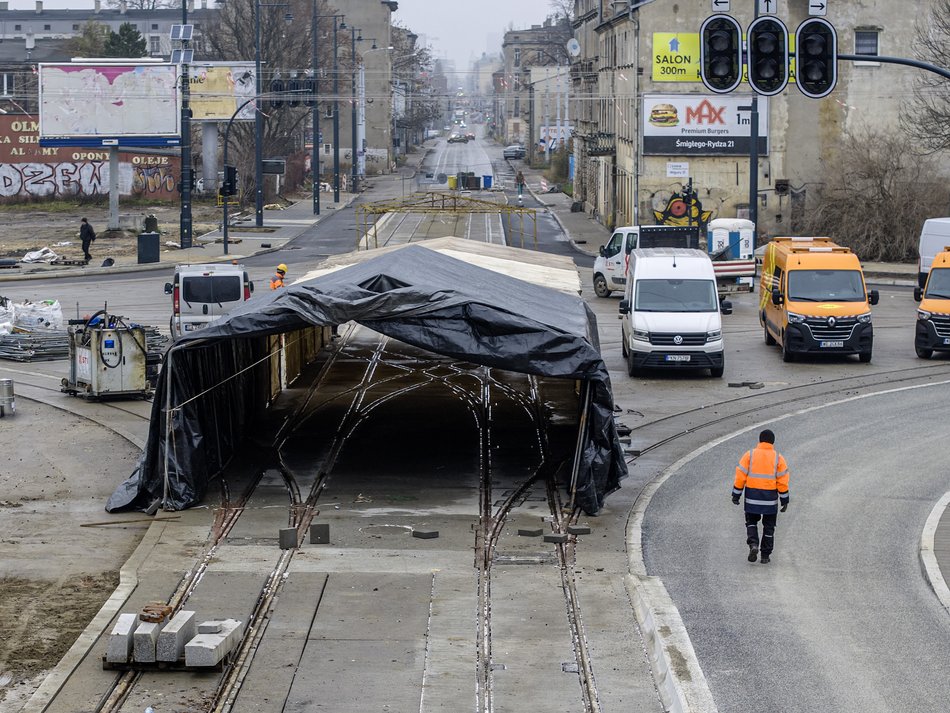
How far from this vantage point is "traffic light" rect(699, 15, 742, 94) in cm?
1694

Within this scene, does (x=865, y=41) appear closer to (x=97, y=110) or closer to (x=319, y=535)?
(x=97, y=110)

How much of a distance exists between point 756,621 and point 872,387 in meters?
14.1

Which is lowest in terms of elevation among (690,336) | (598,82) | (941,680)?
(941,680)

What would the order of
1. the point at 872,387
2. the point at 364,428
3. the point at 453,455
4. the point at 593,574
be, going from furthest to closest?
1. the point at 872,387
2. the point at 364,428
3. the point at 453,455
4. the point at 593,574

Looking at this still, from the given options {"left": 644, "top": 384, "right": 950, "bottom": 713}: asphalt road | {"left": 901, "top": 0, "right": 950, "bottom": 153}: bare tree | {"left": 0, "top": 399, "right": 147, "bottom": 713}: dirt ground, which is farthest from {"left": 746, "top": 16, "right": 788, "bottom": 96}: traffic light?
{"left": 901, "top": 0, "right": 950, "bottom": 153}: bare tree

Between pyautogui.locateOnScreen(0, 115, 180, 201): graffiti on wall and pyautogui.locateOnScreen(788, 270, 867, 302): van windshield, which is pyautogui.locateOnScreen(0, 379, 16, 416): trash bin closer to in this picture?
pyautogui.locateOnScreen(788, 270, 867, 302): van windshield

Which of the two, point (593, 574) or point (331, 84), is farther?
point (331, 84)

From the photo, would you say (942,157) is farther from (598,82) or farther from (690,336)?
(690,336)

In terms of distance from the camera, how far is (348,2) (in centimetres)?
12112

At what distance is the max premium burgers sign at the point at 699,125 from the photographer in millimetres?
52719

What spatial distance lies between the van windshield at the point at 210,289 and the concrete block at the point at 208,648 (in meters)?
17.9

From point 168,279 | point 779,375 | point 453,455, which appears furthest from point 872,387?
point 168,279

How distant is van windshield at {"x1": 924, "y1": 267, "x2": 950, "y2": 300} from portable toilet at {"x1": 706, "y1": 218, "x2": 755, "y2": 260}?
1164 cm

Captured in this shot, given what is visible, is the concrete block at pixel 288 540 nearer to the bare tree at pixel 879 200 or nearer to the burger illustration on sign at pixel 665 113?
the bare tree at pixel 879 200
